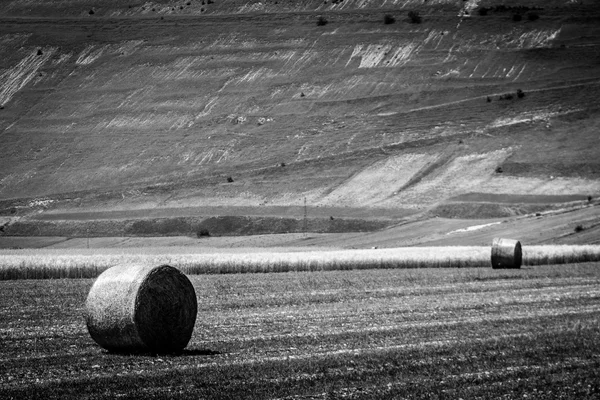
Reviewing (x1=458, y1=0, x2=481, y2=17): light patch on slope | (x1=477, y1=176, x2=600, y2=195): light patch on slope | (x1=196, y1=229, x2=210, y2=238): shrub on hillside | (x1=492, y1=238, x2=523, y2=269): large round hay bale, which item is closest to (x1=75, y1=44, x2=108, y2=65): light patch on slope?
(x1=458, y1=0, x2=481, y2=17): light patch on slope

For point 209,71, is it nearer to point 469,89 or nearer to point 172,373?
point 469,89

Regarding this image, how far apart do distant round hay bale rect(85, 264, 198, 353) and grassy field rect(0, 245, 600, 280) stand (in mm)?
16989

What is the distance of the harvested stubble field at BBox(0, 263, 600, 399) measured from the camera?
14.0 meters

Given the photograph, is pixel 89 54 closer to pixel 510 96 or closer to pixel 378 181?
pixel 378 181

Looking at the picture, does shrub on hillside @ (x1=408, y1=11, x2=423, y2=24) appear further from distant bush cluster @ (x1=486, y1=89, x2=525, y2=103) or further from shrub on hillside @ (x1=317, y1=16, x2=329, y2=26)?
distant bush cluster @ (x1=486, y1=89, x2=525, y2=103)

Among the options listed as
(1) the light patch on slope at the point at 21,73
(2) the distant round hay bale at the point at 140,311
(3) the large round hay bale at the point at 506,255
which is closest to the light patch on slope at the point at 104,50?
(1) the light patch on slope at the point at 21,73

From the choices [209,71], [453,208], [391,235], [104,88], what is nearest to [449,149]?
[453,208]

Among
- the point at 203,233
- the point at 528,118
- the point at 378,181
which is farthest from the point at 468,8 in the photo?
the point at 203,233

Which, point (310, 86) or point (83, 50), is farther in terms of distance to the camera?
point (83, 50)

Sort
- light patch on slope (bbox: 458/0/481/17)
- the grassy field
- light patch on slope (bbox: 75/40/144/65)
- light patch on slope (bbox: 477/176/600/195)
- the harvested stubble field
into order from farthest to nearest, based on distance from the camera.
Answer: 1. light patch on slope (bbox: 75/40/144/65)
2. light patch on slope (bbox: 458/0/481/17)
3. light patch on slope (bbox: 477/176/600/195)
4. the grassy field
5. the harvested stubble field

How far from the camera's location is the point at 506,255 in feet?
134

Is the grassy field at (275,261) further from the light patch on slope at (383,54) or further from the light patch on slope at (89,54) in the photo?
the light patch on slope at (89,54)

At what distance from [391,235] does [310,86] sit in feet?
145

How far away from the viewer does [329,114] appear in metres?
108
